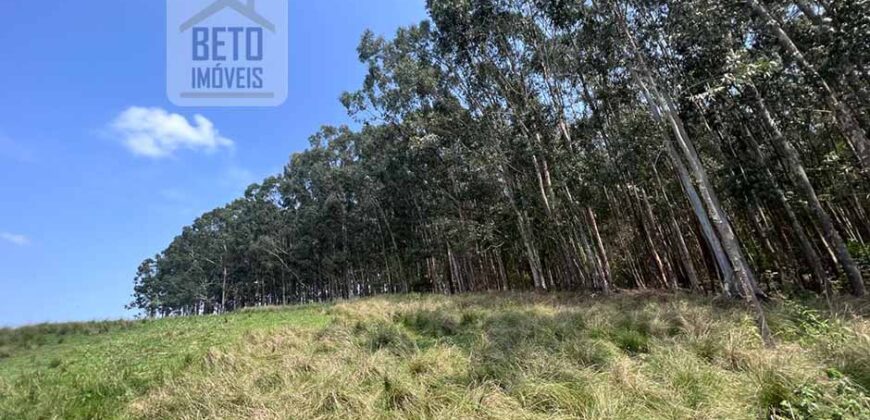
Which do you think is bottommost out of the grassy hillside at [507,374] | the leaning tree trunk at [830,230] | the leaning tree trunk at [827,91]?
the grassy hillside at [507,374]

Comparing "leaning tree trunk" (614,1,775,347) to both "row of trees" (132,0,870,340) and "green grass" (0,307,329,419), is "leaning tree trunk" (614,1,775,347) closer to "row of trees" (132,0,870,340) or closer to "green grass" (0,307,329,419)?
"row of trees" (132,0,870,340)

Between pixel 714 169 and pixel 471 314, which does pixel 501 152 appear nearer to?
pixel 714 169

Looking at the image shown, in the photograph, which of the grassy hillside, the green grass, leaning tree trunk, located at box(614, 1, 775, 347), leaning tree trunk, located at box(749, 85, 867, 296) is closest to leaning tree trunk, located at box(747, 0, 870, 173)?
leaning tree trunk, located at box(749, 85, 867, 296)

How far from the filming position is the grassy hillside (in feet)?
11.7

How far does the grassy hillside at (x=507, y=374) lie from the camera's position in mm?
3572

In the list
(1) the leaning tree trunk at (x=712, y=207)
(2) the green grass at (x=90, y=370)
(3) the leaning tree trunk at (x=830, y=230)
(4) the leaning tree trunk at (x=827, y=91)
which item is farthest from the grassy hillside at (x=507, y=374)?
(4) the leaning tree trunk at (x=827, y=91)

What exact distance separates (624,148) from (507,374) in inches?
381

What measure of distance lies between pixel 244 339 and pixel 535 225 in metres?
12.8

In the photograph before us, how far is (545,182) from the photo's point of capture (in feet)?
49.2

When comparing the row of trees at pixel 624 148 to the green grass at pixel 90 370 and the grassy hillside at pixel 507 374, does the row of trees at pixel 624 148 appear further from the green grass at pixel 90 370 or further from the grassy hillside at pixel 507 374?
the green grass at pixel 90 370

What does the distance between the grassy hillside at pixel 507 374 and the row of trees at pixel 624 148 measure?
146 cm

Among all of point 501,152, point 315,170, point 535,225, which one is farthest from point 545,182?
point 315,170

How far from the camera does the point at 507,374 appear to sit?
4586mm

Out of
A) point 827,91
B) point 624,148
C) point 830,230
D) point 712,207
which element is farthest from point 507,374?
point 624,148
